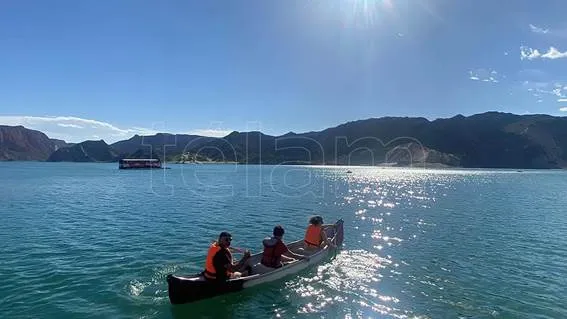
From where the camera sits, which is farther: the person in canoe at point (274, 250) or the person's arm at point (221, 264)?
the person in canoe at point (274, 250)

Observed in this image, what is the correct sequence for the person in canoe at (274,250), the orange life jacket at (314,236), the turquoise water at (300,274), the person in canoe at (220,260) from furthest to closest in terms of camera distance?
the orange life jacket at (314,236) < the person in canoe at (274,250) < the person in canoe at (220,260) < the turquoise water at (300,274)

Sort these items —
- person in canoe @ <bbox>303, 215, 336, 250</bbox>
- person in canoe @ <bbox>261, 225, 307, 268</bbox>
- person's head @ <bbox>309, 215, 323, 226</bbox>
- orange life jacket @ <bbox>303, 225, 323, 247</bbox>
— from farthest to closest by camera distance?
orange life jacket @ <bbox>303, 225, 323, 247</bbox>, person in canoe @ <bbox>303, 215, 336, 250</bbox>, person's head @ <bbox>309, 215, 323, 226</bbox>, person in canoe @ <bbox>261, 225, 307, 268</bbox>

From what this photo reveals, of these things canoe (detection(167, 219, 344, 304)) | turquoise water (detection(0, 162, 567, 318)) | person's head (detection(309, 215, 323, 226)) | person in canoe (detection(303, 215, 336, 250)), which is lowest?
turquoise water (detection(0, 162, 567, 318))

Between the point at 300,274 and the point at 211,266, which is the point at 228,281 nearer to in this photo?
the point at 211,266

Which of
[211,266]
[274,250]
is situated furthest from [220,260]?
[274,250]

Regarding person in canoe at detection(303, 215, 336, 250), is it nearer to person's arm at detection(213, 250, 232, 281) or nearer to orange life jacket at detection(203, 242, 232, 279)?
person's arm at detection(213, 250, 232, 281)

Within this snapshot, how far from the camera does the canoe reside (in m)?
17.9

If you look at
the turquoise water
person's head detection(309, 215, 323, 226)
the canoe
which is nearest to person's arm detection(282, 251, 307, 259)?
the canoe

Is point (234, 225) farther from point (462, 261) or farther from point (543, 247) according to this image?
point (543, 247)

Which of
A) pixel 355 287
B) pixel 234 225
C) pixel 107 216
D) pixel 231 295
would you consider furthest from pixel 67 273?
pixel 107 216

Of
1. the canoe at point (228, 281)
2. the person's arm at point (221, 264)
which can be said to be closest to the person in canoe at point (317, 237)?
the canoe at point (228, 281)

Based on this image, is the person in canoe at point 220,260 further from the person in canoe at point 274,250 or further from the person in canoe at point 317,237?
the person in canoe at point 317,237

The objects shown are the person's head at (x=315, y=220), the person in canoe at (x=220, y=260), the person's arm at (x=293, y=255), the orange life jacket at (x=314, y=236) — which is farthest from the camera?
the orange life jacket at (x=314, y=236)

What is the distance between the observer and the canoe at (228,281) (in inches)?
706
